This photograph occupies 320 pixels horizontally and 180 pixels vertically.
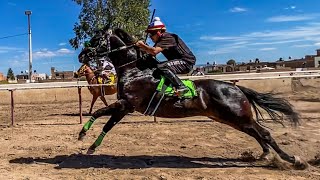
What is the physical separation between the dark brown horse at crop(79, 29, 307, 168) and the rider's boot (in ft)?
0.53

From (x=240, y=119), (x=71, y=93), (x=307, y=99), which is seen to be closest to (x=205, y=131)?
(x=240, y=119)

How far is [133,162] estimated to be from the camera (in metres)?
7.19

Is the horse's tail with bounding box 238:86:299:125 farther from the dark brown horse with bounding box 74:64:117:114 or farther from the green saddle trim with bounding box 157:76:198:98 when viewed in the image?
the dark brown horse with bounding box 74:64:117:114

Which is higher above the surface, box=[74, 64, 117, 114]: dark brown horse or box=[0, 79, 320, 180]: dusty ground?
box=[74, 64, 117, 114]: dark brown horse

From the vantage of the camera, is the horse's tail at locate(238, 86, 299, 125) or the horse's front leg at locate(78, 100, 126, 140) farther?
the horse's tail at locate(238, 86, 299, 125)

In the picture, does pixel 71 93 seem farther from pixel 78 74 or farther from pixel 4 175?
pixel 4 175

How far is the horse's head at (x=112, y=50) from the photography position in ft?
24.2

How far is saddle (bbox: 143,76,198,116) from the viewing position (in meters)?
6.88

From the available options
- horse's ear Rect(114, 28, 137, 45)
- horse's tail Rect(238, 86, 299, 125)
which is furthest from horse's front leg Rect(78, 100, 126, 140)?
horse's tail Rect(238, 86, 299, 125)

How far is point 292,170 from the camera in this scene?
6.59 m

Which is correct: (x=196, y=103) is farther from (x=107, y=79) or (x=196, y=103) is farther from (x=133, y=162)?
(x=107, y=79)

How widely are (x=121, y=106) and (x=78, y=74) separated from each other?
768 centimetres

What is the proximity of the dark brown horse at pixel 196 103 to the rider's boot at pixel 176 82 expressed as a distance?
0.16 meters

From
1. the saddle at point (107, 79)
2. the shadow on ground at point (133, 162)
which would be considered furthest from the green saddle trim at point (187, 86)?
the saddle at point (107, 79)
